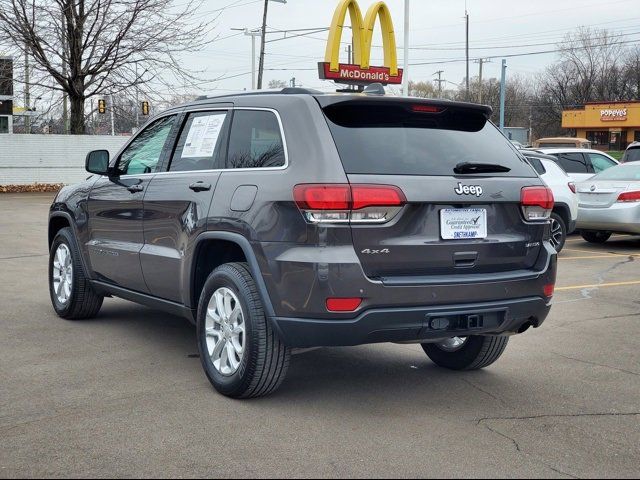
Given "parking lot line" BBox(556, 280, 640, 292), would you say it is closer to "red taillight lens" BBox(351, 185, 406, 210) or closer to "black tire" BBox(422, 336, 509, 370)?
"black tire" BBox(422, 336, 509, 370)

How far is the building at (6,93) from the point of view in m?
30.4

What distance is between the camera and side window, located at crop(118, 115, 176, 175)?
20.8 ft

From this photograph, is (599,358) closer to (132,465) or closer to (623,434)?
(623,434)

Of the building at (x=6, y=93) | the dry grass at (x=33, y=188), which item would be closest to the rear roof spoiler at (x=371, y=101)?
the dry grass at (x=33, y=188)

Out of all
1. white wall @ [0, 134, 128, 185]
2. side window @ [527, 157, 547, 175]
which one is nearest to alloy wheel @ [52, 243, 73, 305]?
side window @ [527, 157, 547, 175]

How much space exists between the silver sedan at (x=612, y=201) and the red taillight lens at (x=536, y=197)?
28.5 ft

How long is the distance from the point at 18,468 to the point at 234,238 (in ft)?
5.76

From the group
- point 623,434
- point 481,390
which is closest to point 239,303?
point 481,390

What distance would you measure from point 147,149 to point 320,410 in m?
2.71

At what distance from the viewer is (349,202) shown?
4520 millimetres

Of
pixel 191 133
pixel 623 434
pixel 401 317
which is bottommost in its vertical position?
pixel 623 434

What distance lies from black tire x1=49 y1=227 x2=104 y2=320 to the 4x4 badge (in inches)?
146

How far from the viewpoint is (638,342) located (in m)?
6.95

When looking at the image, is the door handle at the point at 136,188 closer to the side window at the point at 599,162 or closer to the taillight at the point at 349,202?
the taillight at the point at 349,202
